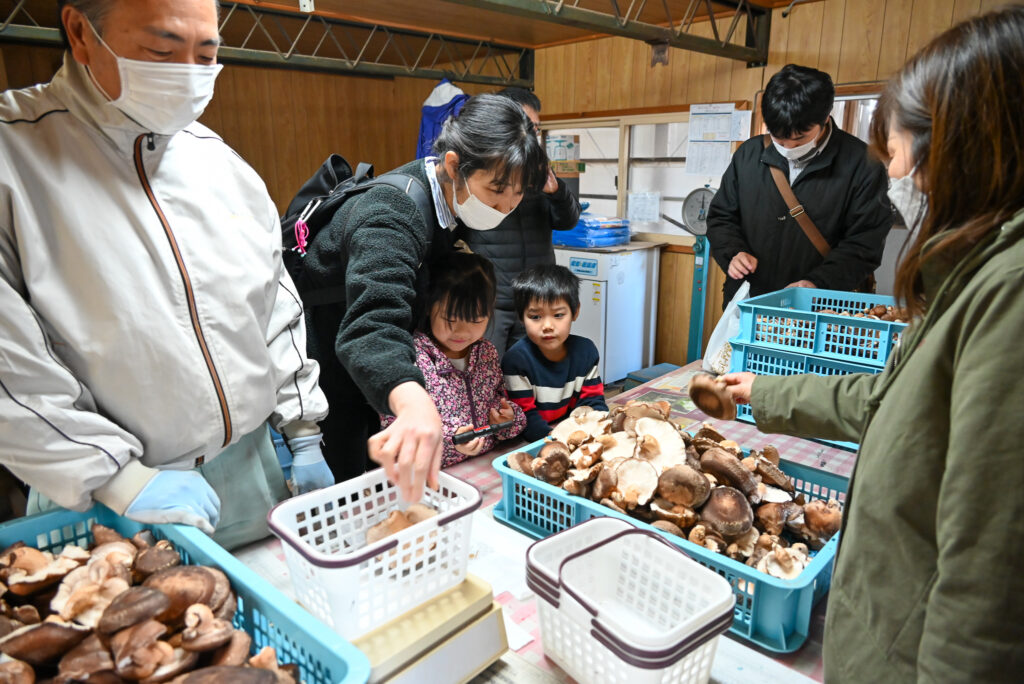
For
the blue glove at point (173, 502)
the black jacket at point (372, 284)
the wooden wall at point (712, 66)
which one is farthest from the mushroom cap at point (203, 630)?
the wooden wall at point (712, 66)

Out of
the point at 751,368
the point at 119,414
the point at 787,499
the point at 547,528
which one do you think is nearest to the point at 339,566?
the point at 119,414

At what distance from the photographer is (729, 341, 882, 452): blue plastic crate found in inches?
76.1

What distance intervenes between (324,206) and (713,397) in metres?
0.94

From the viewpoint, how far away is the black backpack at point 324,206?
4.59ft

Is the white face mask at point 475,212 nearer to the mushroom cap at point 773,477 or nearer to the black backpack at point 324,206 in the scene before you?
the black backpack at point 324,206

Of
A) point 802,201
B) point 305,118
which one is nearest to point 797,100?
point 802,201

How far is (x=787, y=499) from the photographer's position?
4.12 feet

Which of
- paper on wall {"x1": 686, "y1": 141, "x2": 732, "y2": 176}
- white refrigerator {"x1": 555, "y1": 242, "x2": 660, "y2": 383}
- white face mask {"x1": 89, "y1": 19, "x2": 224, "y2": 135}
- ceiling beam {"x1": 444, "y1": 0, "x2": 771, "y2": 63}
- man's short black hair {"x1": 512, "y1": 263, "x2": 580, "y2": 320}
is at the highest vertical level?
ceiling beam {"x1": 444, "y1": 0, "x2": 771, "y2": 63}

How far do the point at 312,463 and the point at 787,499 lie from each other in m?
0.97

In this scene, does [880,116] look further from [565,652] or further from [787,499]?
[565,652]

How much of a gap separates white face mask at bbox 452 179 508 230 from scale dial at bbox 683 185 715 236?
320cm

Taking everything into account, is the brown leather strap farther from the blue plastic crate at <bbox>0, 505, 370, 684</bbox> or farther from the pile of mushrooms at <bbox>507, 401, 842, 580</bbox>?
the blue plastic crate at <bbox>0, 505, 370, 684</bbox>

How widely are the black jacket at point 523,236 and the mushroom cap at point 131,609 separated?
2.08 m

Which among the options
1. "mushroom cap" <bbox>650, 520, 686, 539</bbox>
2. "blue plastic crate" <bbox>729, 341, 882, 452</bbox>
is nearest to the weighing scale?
"blue plastic crate" <bbox>729, 341, 882, 452</bbox>
